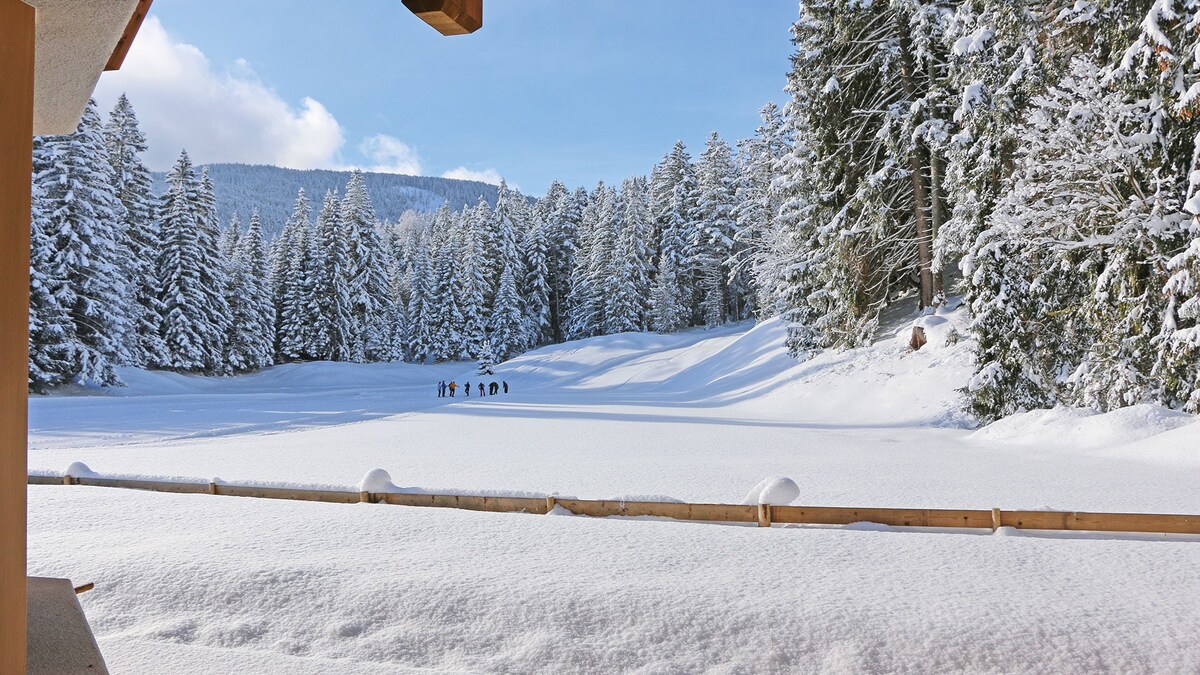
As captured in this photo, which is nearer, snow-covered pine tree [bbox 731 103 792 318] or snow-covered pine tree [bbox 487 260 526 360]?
snow-covered pine tree [bbox 731 103 792 318]

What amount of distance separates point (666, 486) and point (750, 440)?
17.0 ft

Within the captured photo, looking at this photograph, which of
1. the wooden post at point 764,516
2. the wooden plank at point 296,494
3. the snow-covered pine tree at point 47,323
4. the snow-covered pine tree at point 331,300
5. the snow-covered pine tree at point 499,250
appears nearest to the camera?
the wooden post at point 764,516

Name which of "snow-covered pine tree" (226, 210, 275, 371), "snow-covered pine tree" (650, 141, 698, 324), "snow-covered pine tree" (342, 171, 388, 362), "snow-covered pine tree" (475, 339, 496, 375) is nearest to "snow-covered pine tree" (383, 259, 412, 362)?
"snow-covered pine tree" (342, 171, 388, 362)

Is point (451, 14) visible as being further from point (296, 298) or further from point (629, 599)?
point (296, 298)

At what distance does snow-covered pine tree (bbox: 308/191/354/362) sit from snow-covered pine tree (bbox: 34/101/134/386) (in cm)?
1870

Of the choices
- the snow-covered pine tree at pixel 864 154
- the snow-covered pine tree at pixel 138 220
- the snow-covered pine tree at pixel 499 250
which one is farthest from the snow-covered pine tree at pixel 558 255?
the snow-covered pine tree at pixel 864 154

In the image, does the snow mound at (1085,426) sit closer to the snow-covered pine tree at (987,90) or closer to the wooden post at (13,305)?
the snow-covered pine tree at (987,90)

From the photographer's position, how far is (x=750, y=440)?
42.0ft

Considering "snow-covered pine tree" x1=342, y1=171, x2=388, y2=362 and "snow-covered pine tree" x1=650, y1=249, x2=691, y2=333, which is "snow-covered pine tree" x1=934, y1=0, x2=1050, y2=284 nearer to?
"snow-covered pine tree" x1=650, y1=249, x2=691, y2=333

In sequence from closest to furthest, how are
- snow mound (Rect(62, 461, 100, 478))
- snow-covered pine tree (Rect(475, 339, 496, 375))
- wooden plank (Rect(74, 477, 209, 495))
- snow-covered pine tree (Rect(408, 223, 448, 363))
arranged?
wooden plank (Rect(74, 477, 209, 495)) → snow mound (Rect(62, 461, 100, 478)) → snow-covered pine tree (Rect(475, 339, 496, 375)) → snow-covered pine tree (Rect(408, 223, 448, 363))

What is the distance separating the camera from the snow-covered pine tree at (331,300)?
48.7m

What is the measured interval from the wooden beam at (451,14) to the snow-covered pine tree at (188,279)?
132ft

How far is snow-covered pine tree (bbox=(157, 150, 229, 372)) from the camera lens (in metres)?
37.9

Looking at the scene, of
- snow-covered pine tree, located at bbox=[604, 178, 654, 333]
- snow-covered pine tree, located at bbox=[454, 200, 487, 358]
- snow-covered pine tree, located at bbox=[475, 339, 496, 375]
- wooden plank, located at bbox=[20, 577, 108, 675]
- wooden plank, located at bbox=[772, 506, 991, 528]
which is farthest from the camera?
snow-covered pine tree, located at bbox=[454, 200, 487, 358]
